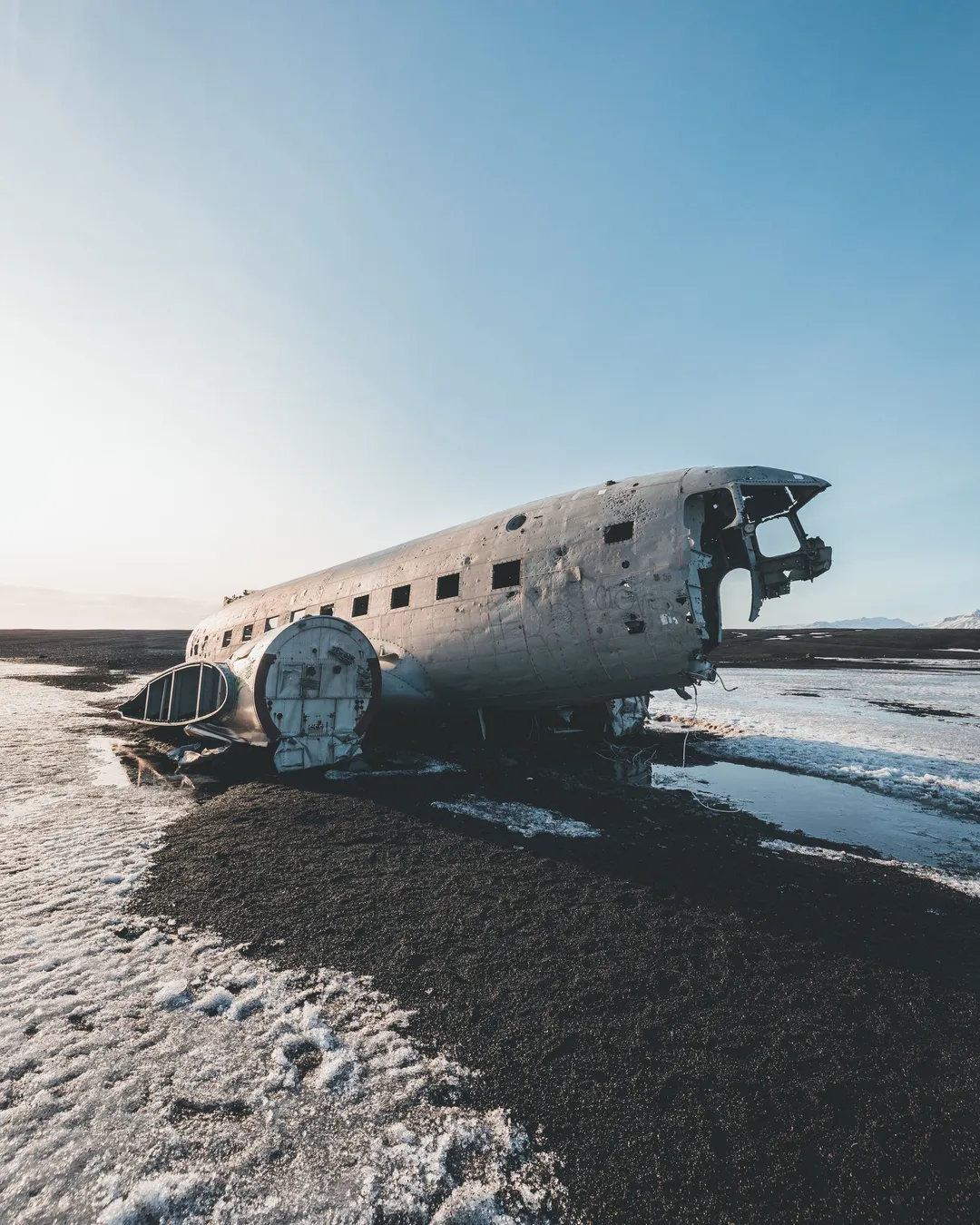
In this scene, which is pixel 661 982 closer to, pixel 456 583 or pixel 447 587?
pixel 456 583

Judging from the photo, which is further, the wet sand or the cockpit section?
the cockpit section

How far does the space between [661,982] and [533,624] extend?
23.8 feet

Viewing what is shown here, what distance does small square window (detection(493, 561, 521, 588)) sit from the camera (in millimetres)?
11719

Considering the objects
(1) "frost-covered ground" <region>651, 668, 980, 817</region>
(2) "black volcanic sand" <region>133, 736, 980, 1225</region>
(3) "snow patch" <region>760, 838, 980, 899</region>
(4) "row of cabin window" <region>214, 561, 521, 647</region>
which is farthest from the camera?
(1) "frost-covered ground" <region>651, 668, 980, 817</region>

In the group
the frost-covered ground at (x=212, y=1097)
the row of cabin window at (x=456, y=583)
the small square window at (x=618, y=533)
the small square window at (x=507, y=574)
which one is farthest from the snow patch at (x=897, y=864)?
the frost-covered ground at (x=212, y=1097)

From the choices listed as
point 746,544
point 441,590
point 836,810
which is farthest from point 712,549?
point 441,590

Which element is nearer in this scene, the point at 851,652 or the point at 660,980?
the point at 660,980

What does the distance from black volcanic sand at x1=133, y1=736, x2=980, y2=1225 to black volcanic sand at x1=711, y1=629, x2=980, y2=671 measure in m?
39.6

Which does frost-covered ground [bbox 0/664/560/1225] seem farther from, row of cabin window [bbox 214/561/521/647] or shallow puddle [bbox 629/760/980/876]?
row of cabin window [bbox 214/561/521/647]

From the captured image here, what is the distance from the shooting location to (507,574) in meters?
11.9

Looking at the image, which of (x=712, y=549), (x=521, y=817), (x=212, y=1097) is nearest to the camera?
(x=212, y=1097)

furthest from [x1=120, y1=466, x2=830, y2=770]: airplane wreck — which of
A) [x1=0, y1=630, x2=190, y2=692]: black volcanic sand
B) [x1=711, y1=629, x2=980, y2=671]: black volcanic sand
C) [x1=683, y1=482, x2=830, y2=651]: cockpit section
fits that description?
[x1=711, y1=629, x2=980, y2=671]: black volcanic sand

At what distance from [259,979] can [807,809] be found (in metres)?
9.95

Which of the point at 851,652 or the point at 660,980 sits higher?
the point at 851,652
